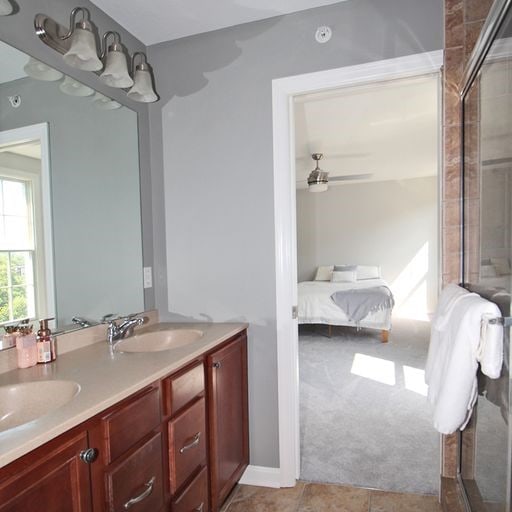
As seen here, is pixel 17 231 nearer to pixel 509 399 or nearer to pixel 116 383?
pixel 116 383

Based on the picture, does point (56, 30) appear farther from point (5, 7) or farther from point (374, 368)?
point (374, 368)

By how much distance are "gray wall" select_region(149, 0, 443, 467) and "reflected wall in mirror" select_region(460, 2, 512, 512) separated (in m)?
0.69

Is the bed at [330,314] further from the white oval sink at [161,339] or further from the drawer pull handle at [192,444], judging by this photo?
the drawer pull handle at [192,444]

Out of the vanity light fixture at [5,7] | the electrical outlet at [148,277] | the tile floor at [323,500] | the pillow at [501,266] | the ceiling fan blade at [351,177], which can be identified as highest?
the ceiling fan blade at [351,177]

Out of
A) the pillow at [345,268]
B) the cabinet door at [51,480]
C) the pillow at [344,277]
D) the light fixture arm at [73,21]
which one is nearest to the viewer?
the cabinet door at [51,480]

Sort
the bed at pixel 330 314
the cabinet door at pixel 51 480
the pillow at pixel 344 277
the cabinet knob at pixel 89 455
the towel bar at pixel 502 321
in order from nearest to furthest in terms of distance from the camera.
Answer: the cabinet door at pixel 51 480 < the cabinet knob at pixel 89 455 < the towel bar at pixel 502 321 < the bed at pixel 330 314 < the pillow at pixel 344 277

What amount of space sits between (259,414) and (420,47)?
2.04 meters

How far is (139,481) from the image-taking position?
1109mm

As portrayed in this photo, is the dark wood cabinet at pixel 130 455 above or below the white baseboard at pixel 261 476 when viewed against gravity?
above

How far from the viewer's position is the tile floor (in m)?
1.75

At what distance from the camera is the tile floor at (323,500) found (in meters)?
1.75

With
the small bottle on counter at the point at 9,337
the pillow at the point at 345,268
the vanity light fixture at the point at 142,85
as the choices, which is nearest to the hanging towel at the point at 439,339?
the small bottle on counter at the point at 9,337

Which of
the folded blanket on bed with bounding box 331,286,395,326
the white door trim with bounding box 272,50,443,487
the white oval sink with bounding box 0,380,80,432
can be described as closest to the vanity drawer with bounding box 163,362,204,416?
the white oval sink with bounding box 0,380,80,432

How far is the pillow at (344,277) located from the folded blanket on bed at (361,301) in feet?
4.39
